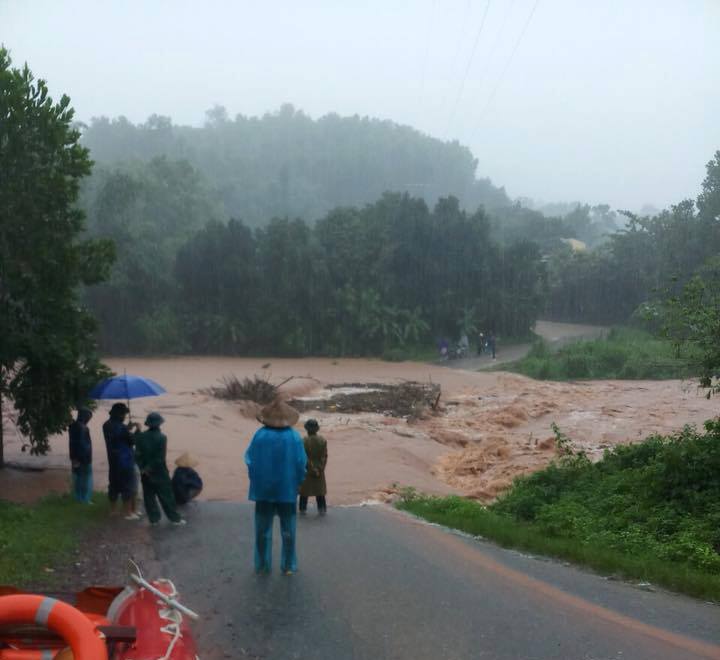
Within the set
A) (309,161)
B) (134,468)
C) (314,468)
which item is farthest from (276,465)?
(309,161)

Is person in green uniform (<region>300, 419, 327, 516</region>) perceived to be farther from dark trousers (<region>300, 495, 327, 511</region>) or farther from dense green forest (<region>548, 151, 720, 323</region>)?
dense green forest (<region>548, 151, 720, 323</region>)

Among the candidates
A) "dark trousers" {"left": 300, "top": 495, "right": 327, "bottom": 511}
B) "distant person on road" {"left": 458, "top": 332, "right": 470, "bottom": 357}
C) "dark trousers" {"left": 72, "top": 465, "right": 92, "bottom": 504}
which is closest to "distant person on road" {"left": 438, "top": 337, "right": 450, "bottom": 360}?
"distant person on road" {"left": 458, "top": 332, "right": 470, "bottom": 357}

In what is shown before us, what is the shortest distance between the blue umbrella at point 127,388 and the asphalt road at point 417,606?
297 cm

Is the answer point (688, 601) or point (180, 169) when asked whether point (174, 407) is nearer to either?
point (688, 601)

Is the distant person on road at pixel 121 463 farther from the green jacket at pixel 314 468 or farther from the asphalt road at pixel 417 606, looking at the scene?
the green jacket at pixel 314 468

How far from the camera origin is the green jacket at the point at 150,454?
9414mm

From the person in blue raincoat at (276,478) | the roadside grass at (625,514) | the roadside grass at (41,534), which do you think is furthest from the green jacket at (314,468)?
the person in blue raincoat at (276,478)

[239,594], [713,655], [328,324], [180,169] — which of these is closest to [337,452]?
[239,594]

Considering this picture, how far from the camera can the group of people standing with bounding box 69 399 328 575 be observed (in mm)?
7051

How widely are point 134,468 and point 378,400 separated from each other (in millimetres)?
19860

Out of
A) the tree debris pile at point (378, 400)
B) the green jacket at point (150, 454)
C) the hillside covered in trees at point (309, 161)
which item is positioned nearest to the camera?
the green jacket at point (150, 454)

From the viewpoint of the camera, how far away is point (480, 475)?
17.7 metres

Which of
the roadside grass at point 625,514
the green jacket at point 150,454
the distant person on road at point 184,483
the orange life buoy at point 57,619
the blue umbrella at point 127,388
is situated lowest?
the roadside grass at point 625,514

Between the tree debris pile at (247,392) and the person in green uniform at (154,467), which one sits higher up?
the person in green uniform at (154,467)
